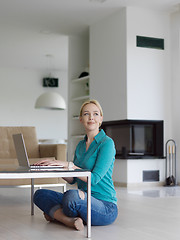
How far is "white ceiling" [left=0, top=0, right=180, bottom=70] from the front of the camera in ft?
20.2

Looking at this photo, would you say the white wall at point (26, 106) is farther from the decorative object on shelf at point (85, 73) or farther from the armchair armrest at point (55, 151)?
the armchair armrest at point (55, 151)

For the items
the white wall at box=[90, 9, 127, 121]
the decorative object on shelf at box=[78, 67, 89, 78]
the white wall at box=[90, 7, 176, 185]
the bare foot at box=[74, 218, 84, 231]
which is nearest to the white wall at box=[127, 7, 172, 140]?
the white wall at box=[90, 7, 176, 185]

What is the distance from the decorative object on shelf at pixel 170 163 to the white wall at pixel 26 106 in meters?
5.21

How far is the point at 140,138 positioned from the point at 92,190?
3.82 m

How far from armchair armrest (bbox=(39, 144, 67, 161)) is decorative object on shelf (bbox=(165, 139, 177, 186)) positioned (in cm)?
220

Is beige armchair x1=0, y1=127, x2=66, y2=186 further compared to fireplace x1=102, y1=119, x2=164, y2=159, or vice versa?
fireplace x1=102, y1=119, x2=164, y2=159

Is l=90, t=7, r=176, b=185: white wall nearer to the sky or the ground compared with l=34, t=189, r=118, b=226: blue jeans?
nearer to the sky

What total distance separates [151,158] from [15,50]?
4.60 m

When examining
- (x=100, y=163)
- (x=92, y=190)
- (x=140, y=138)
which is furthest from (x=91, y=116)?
(x=140, y=138)

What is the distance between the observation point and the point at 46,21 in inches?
278

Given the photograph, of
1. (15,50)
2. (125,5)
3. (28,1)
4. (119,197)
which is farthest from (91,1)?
(15,50)

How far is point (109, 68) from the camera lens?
6.64 metres

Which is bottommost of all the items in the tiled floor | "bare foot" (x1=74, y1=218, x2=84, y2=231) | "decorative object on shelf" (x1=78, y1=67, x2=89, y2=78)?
the tiled floor

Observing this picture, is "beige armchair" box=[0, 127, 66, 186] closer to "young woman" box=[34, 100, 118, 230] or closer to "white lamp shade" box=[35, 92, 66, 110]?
"young woman" box=[34, 100, 118, 230]
